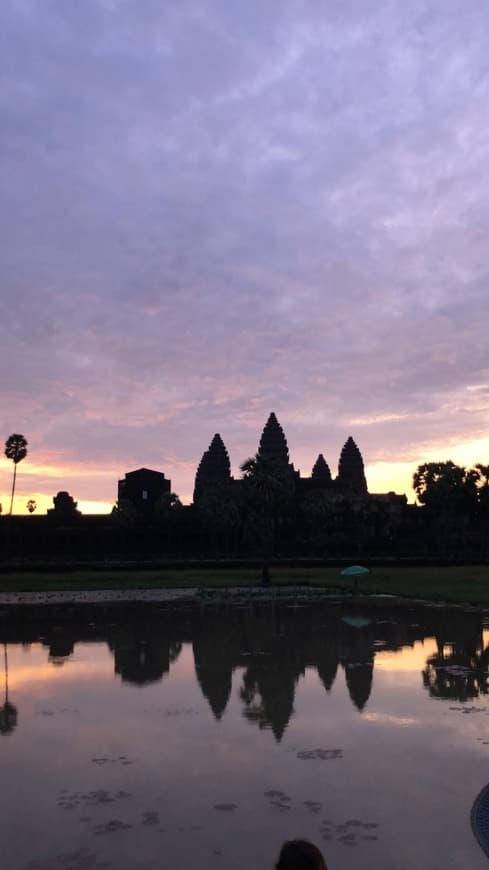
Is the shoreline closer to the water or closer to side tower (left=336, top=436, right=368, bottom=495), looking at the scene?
the water

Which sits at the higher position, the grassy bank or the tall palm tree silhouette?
the grassy bank

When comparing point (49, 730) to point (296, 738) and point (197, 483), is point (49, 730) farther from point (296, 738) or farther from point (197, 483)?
point (197, 483)

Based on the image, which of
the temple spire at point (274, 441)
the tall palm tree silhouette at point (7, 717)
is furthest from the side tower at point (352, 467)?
the tall palm tree silhouette at point (7, 717)

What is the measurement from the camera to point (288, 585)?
5222 centimetres

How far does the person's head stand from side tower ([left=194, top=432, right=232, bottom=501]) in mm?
121442

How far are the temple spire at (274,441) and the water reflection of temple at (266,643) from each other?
8383 centimetres

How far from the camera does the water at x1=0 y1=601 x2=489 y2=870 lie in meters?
8.03

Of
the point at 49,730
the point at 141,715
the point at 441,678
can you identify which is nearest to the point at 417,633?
the point at 441,678

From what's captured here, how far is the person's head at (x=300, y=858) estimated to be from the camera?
3.57 m

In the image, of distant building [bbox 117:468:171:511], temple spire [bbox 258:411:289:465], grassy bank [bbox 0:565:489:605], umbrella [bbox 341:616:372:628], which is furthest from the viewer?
temple spire [bbox 258:411:289:465]

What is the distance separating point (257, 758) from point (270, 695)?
4.56 meters

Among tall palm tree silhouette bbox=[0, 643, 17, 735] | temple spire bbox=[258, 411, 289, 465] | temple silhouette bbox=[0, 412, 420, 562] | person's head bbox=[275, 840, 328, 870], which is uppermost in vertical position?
temple spire bbox=[258, 411, 289, 465]

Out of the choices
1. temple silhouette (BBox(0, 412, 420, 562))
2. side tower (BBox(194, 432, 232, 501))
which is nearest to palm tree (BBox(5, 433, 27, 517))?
temple silhouette (BBox(0, 412, 420, 562))

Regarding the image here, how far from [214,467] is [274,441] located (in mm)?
11968
